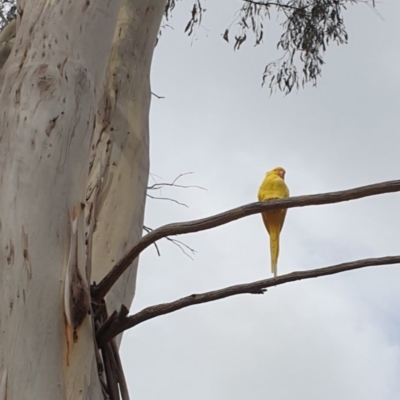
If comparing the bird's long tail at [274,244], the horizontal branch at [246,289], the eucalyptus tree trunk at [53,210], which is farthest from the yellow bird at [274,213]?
the horizontal branch at [246,289]

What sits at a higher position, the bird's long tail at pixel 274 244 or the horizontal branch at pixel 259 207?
the bird's long tail at pixel 274 244

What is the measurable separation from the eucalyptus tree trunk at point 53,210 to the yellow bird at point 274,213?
359 millimetres

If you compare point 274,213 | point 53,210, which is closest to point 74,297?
point 53,210

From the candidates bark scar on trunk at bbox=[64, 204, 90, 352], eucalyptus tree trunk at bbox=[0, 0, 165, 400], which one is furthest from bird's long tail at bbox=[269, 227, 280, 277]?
bark scar on trunk at bbox=[64, 204, 90, 352]

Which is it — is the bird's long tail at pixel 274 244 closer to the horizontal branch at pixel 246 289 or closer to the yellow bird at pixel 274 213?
the yellow bird at pixel 274 213

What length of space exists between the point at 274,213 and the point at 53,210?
0.73 metres

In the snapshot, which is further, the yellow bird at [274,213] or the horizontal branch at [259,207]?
the yellow bird at [274,213]

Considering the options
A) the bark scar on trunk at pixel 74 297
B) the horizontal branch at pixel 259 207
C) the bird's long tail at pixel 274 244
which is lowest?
the bark scar on trunk at pixel 74 297

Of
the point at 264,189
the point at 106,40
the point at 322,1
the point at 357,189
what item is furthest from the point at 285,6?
the point at 357,189

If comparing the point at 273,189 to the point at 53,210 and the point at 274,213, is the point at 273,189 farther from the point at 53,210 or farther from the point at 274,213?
the point at 53,210

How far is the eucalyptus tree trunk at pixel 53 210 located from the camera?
1035 millimetres

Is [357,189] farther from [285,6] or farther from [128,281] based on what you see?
[285,6]

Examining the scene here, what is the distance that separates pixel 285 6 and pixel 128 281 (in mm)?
Answer: 2777

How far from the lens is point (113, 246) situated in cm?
153
